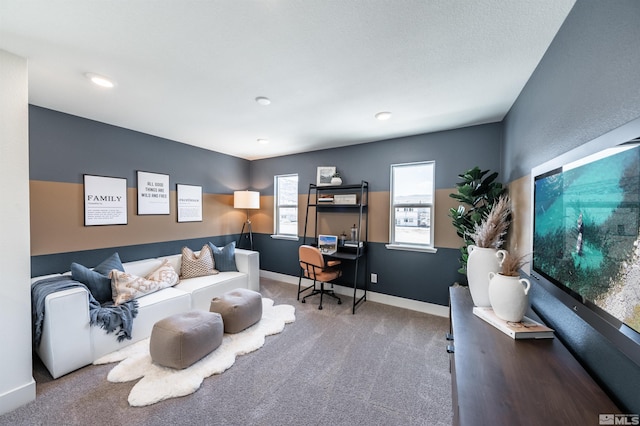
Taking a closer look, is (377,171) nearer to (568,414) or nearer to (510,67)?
(510,67)

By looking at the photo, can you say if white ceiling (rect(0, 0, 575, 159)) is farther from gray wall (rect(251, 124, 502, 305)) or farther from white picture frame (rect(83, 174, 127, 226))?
white picture frame (rect(83, 174, 127, 226))

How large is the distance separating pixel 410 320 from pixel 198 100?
11.4ft

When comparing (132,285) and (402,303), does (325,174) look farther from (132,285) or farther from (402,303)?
(132,285)

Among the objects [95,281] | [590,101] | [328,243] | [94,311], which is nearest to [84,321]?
[94,311]

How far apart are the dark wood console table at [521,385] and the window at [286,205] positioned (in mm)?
3503

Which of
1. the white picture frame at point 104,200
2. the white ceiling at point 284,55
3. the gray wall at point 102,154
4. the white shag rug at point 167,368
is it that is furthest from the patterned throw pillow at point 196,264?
the white ceiling at point 284,55

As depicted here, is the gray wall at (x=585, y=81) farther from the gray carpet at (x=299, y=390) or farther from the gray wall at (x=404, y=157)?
the gray carpet at (x=299, y=390)

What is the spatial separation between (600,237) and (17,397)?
135 inches

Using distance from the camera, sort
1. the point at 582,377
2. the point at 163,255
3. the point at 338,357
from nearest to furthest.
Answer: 1. the point at 582,377
2. the point at 338,357
3. the point at 163,255

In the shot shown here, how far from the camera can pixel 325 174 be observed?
3.89 metres

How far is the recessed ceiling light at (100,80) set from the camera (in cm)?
188

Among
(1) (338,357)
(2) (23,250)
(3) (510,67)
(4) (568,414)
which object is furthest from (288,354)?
(3) (510,67)

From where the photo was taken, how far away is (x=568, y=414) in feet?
2.46

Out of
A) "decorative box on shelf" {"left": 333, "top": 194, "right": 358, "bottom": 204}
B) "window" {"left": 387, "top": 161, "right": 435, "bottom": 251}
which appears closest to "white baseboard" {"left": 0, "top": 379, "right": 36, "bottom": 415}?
"decorative box on shelf" {"left": 333, "top": 194, "right": 358, "bottom": 204}
